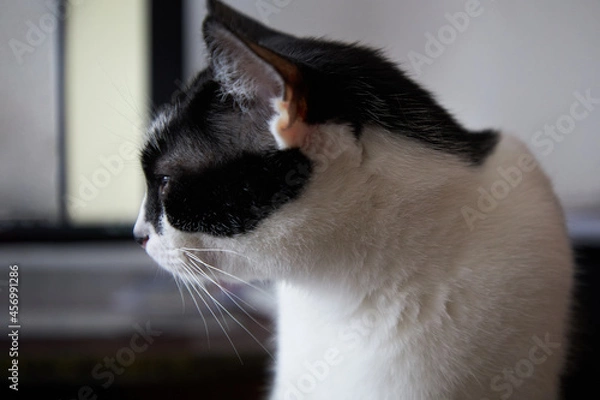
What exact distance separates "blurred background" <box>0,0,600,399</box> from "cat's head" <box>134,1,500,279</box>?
0.57 meters

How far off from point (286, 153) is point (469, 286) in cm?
24

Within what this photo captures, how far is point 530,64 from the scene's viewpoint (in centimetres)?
128

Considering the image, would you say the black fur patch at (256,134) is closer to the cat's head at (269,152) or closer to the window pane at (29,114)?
the cat's head at (269,152)

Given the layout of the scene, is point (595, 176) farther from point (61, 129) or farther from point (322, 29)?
point (61, 129)

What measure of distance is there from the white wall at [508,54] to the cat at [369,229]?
0.62 metres

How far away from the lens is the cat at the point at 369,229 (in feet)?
1.95

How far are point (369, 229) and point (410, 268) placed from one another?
0.06m

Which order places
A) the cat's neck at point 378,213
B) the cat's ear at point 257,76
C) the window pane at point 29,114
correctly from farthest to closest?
the window pane at point 29,114
the cat's neck at point 378,213
the cat's ear at point 257,76

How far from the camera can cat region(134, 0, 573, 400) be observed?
0.60m

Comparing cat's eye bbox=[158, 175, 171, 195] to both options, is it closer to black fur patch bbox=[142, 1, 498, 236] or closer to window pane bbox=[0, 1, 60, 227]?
black fur patch bbox=[142, 1, 498, 236]

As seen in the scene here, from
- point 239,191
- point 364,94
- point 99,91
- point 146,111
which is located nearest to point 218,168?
point 239,191

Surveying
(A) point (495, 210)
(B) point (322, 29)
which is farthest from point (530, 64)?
(A) point (495, 210)

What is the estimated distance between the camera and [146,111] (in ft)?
3.89

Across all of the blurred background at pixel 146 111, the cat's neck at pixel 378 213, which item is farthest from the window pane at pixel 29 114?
the cat's neck at pixel 378 213
